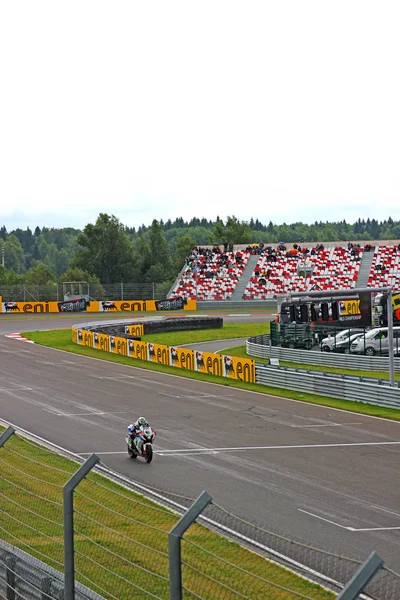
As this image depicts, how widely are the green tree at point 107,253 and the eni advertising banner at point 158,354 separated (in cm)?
7539

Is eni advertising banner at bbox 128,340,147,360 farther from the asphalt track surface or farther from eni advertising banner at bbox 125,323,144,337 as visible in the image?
eni advertising banner at bbox 125,323,144,337

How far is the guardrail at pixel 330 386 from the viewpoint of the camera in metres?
28.1

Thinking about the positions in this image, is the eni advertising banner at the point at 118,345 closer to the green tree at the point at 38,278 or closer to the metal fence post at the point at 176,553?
the metal fence post at the point at 176,553

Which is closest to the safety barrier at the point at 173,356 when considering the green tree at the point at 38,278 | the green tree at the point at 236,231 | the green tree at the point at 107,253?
the green tree at the point at 107,253

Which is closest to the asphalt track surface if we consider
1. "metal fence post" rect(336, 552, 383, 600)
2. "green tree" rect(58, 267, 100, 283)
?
"metal fence post" rect(336, 552, 383, 600)

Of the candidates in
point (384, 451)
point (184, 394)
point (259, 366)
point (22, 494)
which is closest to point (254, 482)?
point (384, 451)

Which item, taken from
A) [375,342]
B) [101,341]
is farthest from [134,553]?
[101,341]

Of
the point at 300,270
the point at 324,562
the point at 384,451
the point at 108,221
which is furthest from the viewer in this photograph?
the point at 108,221

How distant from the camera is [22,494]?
1249 cm

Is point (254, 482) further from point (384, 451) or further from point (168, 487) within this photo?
point (384, 451)

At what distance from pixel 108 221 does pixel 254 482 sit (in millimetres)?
105761

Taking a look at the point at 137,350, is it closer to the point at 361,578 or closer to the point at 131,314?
the point at 131,314

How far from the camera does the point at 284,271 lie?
88.1 m

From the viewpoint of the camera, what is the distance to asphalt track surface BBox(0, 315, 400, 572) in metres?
14.5
